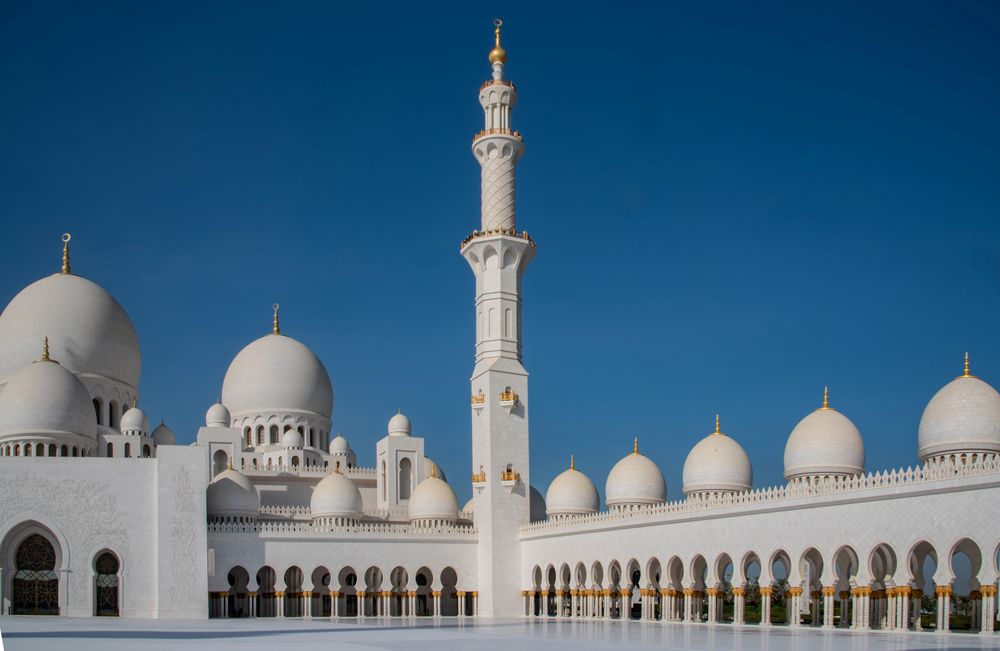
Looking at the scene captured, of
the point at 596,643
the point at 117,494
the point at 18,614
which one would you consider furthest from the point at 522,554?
the point at 596,643

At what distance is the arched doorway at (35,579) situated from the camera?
93.4 feet

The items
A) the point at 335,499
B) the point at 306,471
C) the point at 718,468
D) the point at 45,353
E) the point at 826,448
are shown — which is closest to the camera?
the point at 826,448

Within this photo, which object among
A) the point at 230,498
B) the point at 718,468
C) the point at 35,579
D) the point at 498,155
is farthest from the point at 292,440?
the point at 718,468

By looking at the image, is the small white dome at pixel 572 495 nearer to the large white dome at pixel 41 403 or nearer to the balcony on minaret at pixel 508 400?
the balcony on minaret at pixel 508 400

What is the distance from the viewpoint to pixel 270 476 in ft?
115

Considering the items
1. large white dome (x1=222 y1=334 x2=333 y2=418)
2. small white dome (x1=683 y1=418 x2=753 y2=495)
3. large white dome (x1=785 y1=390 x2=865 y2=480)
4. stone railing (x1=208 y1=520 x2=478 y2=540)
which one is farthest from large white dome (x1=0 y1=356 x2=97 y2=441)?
large white dome (x1=785 y1=390 x2=865 y2=480)

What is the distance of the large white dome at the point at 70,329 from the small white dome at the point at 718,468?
1625 centimetres

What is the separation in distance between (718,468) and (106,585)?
14.7 meters

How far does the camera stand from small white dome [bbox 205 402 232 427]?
36.1m

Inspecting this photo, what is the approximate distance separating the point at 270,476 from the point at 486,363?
7.74 metres

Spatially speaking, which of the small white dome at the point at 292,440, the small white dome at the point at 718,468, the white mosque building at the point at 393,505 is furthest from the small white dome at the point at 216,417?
the small white dome at the point at 718,468

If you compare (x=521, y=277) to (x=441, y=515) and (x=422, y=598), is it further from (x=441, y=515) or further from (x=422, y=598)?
(x=422, y=598)

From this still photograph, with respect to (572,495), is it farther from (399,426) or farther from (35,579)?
(35,579)

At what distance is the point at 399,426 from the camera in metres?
37.2
